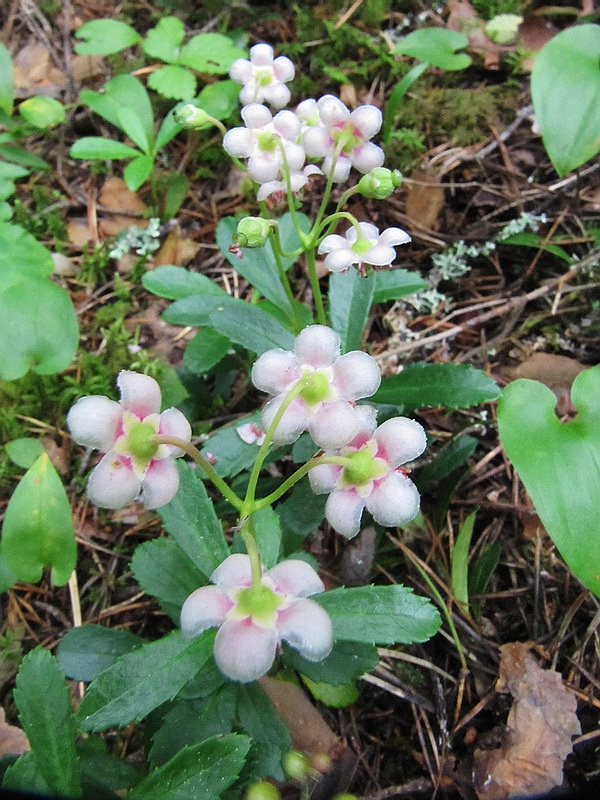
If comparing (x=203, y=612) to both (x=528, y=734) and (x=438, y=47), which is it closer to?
(x=528, y=734)

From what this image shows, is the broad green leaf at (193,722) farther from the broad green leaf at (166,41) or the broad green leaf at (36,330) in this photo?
the broad green leaf at (166,41)

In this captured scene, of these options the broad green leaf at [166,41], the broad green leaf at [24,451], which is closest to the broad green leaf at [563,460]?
the broad green leaf at [24,451]

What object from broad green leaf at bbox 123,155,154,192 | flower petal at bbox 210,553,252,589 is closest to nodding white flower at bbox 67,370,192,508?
flower petal at bbox 210,553,252,589

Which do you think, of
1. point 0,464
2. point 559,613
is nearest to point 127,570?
point 0,464

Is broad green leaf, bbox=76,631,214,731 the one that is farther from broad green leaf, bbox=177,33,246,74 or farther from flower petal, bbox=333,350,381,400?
broad green leaf, bbox=177,33,246,74

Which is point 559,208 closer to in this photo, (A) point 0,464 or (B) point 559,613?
(B) point 559,613

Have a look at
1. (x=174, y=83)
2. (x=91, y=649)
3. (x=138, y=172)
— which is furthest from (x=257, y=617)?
(x=174, y=83)
